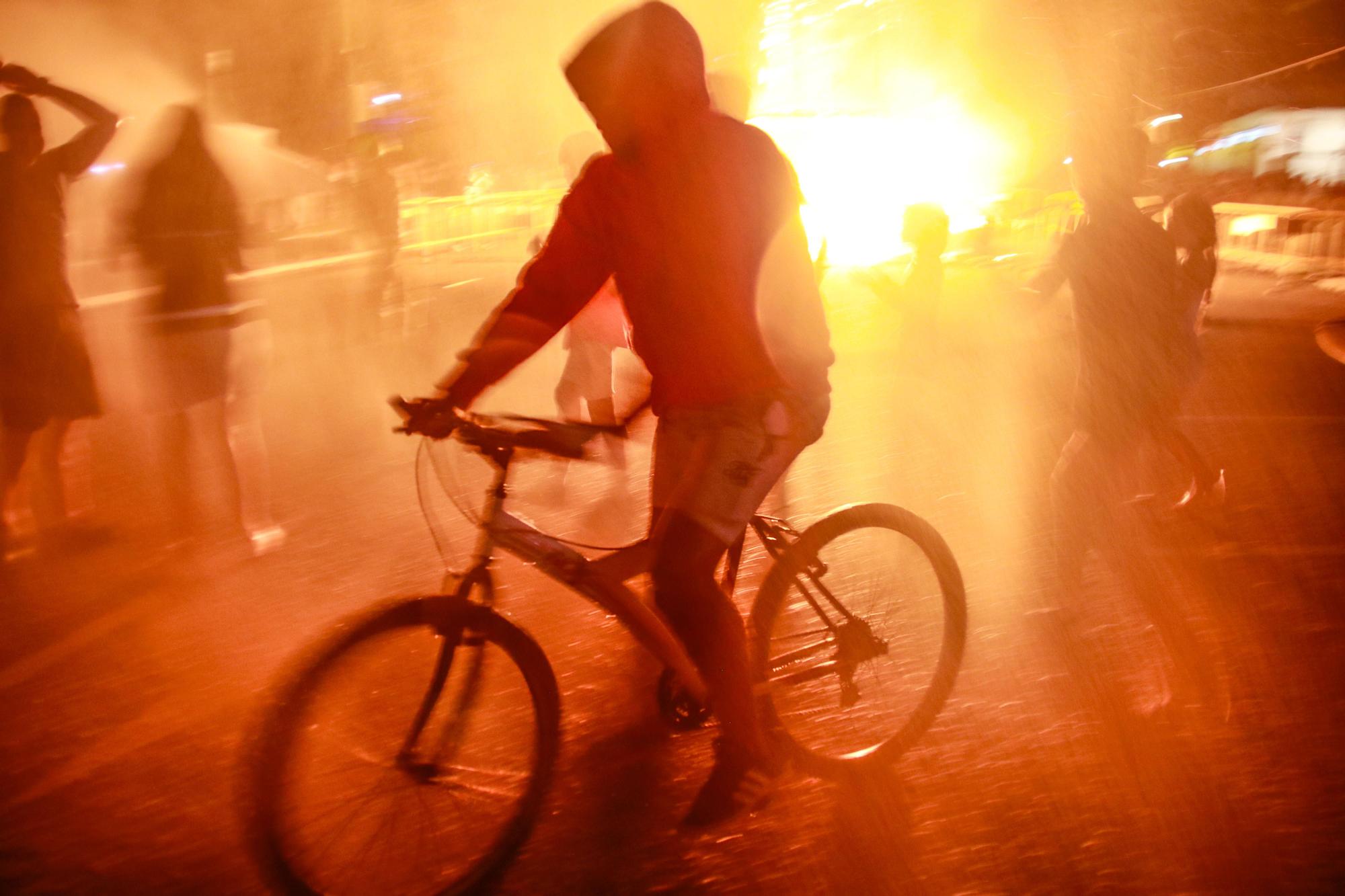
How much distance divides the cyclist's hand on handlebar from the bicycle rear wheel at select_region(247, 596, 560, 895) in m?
0.39

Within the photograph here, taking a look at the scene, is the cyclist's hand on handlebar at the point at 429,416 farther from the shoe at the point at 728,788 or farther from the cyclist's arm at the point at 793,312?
the shoe at the point at 728,788

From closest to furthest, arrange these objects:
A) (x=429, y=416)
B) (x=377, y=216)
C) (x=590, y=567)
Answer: (x=429, y=416) < (x=590, y=567) < (x=377, y=216)

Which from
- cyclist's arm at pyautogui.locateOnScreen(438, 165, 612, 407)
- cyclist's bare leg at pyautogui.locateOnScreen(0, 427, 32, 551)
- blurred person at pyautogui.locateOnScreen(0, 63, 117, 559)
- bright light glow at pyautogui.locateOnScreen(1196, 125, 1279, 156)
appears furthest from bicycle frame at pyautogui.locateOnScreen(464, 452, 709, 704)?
bright light glow at pyautogui.locateOnScreen(1196, 125, 1279, 156)

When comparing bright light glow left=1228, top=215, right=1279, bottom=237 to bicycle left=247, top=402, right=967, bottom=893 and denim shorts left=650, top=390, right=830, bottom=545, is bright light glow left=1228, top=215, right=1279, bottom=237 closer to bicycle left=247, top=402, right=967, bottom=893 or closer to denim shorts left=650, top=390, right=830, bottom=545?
bicycle left=247, top=402, right=967, bottom=893

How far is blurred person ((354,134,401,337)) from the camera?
12133mm

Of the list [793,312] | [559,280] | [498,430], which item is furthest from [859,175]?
[498,430]

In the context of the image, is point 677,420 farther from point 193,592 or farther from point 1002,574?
point 193,592

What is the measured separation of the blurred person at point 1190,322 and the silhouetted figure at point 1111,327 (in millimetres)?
45

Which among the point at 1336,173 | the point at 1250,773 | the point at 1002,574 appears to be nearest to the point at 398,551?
the point at 1002,574

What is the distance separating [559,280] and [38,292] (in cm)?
386

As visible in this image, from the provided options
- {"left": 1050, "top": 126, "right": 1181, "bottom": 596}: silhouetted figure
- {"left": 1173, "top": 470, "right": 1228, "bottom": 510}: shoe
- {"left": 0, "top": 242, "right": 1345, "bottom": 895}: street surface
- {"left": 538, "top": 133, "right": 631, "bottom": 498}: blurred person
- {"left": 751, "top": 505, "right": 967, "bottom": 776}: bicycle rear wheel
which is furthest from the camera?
{"left": 1173, "top": 470, "right": 1228, "bottom": 510}: shoe

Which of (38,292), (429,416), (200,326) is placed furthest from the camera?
(38,292)

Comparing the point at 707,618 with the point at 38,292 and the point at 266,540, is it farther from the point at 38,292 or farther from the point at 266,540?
the point at 38,292

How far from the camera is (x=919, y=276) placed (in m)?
6.01
